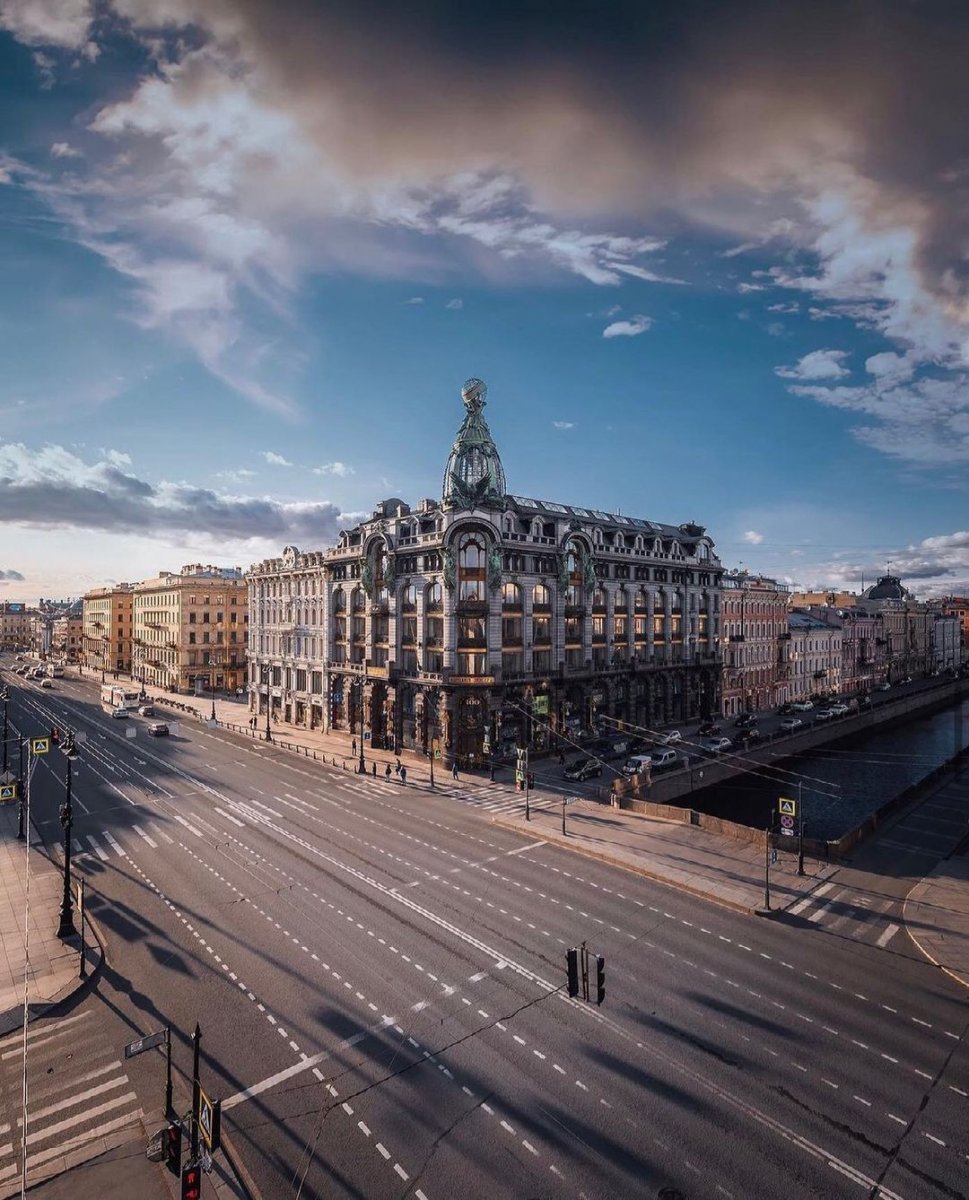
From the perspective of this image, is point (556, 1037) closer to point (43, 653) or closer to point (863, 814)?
point (863, 814)

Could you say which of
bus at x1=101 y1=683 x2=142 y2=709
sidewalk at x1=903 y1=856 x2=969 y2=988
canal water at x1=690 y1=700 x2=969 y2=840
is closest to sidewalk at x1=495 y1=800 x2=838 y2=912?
sidewalk at x1=903 y1=856 x2=969 y2=988

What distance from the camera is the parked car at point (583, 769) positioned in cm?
5294

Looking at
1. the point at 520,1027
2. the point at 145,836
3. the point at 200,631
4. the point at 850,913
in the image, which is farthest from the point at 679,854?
the point at 200,631

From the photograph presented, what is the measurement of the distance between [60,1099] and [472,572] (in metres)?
46.2

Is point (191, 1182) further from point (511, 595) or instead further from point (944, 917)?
point (511, 595)

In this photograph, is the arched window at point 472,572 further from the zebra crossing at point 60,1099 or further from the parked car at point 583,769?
the zebra crossing at point 60,1099

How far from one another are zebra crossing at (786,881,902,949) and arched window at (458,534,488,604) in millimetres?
35688

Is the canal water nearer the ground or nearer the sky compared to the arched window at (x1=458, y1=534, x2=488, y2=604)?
nearer the ground

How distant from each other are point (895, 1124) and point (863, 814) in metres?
42.1

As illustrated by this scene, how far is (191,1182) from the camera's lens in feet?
42.1

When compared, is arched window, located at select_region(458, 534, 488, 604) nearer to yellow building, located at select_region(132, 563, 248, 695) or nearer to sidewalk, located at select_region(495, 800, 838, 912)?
sidewalk, located at select_region(495, 800, 838, 912)

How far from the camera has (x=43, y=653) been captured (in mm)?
192625

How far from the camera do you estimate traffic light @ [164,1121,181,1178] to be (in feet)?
46.0

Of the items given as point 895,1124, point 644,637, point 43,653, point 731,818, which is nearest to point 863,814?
point 731,818
